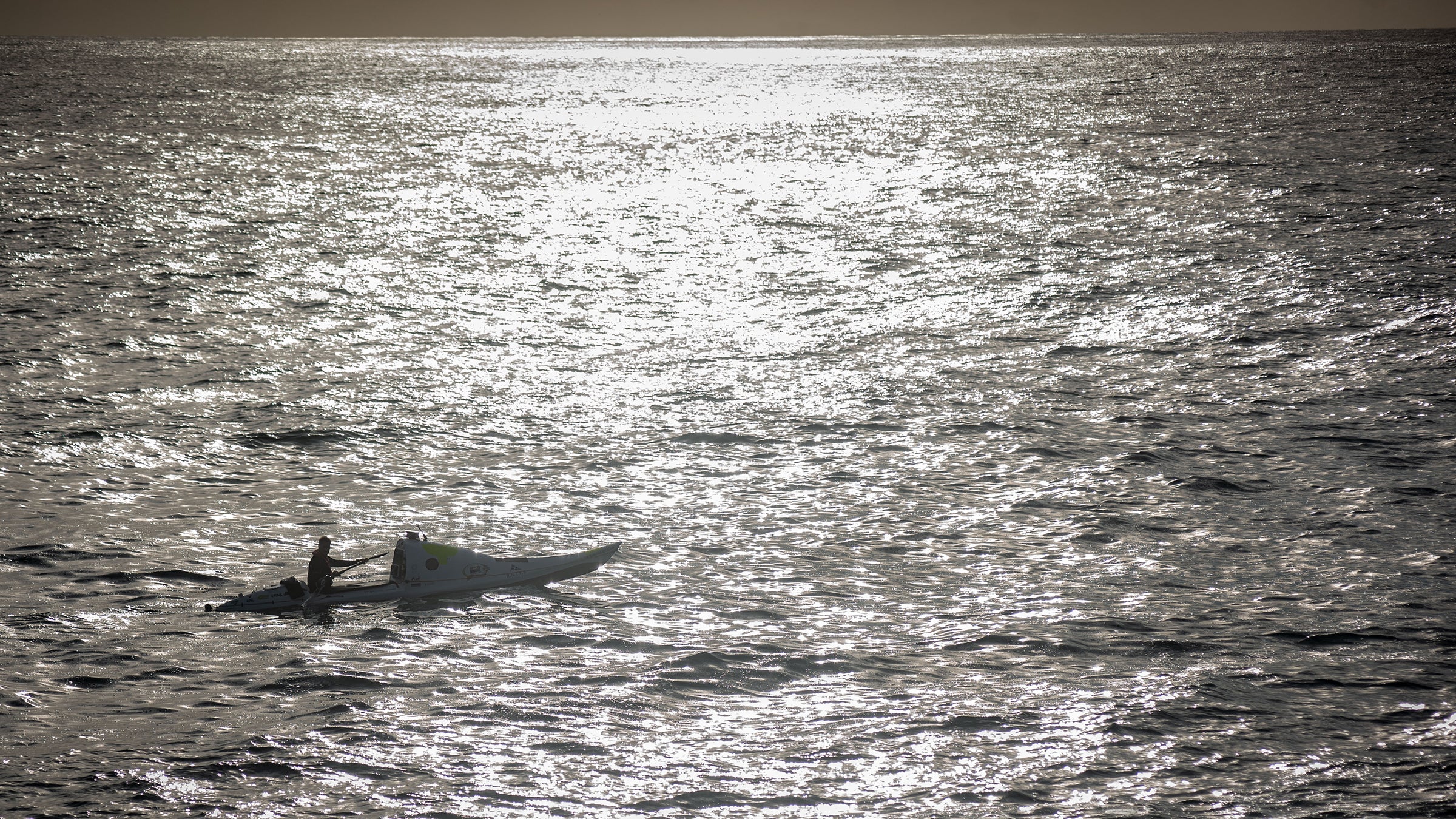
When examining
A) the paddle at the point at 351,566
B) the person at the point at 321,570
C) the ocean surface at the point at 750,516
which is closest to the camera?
the ocean surface at the point at 750,516

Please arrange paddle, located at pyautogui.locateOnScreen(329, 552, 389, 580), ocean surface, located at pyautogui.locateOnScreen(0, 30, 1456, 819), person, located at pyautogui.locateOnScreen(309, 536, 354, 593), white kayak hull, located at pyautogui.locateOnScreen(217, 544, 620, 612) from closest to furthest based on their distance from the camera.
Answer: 1. ocean surface, located at pyautogui.locateOnScreen(0, 30, 1456, 819)
2. white kayak hull, located at pyautogui.locateOnScreen(217, 544, 620, 612)
3. person, located at pyautogui.locateOnScreen(309, 536, 354, 593)
4. paddle, located at pyautogui.locateOnScreen(329, 552, 389, 580)

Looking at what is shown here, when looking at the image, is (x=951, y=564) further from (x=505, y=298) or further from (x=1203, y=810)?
(x=505, y=298)

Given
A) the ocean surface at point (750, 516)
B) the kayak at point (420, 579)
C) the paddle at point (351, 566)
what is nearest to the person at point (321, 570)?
the paddle at point (351, 566)

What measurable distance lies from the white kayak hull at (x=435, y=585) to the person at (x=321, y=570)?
11.3 inches

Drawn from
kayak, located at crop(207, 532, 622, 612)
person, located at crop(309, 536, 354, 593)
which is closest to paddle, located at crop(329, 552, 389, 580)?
person, located at crop(309, 536, 354, 593)

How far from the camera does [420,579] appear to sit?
4431 cm

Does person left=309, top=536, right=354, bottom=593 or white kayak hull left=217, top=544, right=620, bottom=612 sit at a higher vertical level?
person left=309, top=536, right=354, bottom=593

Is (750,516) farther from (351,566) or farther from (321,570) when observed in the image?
(321,570)

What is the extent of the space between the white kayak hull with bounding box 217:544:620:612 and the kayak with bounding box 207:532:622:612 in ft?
0.07

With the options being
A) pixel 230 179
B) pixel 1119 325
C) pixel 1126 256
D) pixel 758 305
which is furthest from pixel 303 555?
pixel 230 179

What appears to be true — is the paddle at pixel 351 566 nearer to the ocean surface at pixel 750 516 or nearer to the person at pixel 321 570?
the person at pixel 321 570

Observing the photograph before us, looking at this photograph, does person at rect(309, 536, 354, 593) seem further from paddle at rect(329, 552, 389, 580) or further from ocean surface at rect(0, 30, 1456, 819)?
ocean surface at rect(0, 30, 1456, 819)

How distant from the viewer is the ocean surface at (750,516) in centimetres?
3509

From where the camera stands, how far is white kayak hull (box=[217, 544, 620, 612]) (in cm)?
4331
